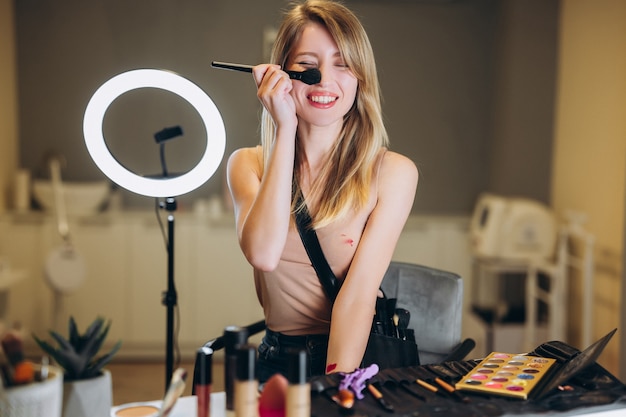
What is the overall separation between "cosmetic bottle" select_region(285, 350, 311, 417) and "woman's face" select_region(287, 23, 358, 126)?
70 centimetres

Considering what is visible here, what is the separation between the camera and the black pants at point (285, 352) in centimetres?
154

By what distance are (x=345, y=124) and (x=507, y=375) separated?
698 mm

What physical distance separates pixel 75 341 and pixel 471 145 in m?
3.75

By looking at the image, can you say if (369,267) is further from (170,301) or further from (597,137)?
Answer: (597,137)

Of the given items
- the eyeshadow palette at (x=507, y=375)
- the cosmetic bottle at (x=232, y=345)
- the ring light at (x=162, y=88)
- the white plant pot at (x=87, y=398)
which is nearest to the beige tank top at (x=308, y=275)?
the ring light at (x=162, y=88)

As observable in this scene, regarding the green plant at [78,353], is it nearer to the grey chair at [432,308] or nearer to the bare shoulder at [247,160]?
the bare shoulder at [247,160]

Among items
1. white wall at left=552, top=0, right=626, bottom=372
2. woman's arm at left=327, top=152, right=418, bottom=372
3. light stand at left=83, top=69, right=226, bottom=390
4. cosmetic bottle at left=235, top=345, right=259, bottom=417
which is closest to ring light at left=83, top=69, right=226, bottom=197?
light stand at left=83, top=69, right=226, bottom=390

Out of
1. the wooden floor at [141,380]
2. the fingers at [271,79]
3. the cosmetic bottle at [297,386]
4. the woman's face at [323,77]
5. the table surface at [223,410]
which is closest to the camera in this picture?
the cosmetic bottle at [297,386]

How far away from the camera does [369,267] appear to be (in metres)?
1.51

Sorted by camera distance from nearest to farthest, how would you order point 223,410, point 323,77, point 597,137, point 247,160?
point 223,410
point 323,77
point 247,160
point 597,137

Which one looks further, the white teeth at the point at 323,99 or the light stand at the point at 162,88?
the white teeth at the point at 323,99

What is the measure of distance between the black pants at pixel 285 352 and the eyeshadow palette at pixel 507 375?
383 millimetres

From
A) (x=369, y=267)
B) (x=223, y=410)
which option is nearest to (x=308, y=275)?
(x=369, y=267)

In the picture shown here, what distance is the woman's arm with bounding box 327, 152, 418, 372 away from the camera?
146 cm
